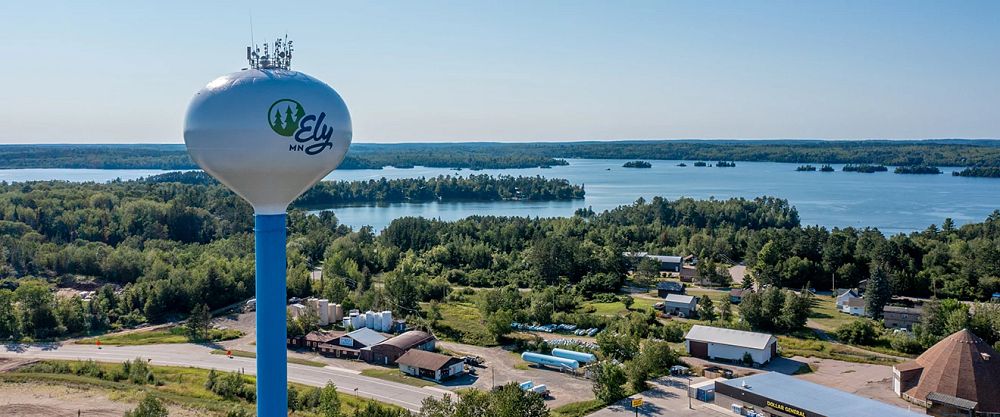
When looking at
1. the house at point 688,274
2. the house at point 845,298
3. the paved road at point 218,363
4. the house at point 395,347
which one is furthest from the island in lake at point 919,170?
the paved road at point 218,363

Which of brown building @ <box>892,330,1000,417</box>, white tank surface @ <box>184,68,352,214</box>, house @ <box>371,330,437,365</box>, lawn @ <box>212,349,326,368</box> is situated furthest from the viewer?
house @ <box>371,330,437,365</box>

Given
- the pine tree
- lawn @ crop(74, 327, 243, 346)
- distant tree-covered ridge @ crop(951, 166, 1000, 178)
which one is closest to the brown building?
the pine tree

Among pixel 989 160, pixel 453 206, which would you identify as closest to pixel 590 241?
pixel 453 206

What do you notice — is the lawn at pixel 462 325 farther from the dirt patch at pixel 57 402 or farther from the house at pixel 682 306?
the dirt patch at pixel 57 402

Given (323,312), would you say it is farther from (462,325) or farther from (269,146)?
(269,146)

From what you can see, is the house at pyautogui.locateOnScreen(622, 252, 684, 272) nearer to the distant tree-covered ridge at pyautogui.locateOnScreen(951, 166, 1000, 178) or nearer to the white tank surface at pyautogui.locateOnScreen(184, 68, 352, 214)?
the white tank surface at pyautogui.locateOnScreen(184, 68, 352, 214)

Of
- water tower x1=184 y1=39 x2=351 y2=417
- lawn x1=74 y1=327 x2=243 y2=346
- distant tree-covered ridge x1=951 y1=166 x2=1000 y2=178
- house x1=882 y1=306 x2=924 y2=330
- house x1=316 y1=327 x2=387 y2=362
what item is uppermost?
water tower x1=184 y1=39 x2=351 y2=417

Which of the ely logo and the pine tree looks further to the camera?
the pine tree
